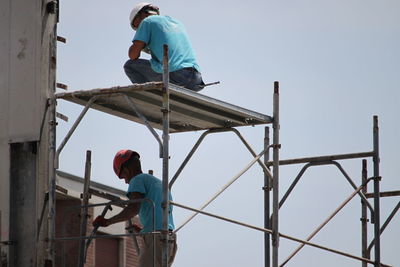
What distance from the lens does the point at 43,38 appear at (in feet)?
50.8

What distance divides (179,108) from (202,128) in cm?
127

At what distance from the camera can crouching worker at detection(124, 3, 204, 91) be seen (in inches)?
607

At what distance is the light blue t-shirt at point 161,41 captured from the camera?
50.6ft

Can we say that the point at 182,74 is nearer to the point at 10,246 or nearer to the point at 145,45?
the point at 145,45

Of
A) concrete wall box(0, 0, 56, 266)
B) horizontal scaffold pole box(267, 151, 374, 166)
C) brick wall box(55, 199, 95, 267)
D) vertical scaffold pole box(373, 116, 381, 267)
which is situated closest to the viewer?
concrete wall box(0, 0, 56, 266)

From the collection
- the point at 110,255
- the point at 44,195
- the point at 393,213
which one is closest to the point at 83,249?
the point at 44,195

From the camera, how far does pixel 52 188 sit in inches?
587

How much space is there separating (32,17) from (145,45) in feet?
4.93


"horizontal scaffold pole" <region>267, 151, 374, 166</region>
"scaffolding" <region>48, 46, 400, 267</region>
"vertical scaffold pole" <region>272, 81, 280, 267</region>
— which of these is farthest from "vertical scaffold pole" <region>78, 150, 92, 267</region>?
"horizontal scaffold pole" <region>267, 151, 374, 166</region>

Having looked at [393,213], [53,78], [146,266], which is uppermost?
[53,78]

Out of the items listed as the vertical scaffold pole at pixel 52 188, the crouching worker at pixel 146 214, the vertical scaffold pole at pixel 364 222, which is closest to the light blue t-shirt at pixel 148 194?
the crouching worker at pixel 146 214

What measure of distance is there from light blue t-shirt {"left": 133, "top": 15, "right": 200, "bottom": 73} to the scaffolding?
0.54 metres

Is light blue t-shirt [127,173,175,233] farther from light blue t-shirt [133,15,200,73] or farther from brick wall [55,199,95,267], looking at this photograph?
brick wall [55,199,95,267]

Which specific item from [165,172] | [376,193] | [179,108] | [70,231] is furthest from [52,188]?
[70,231]
